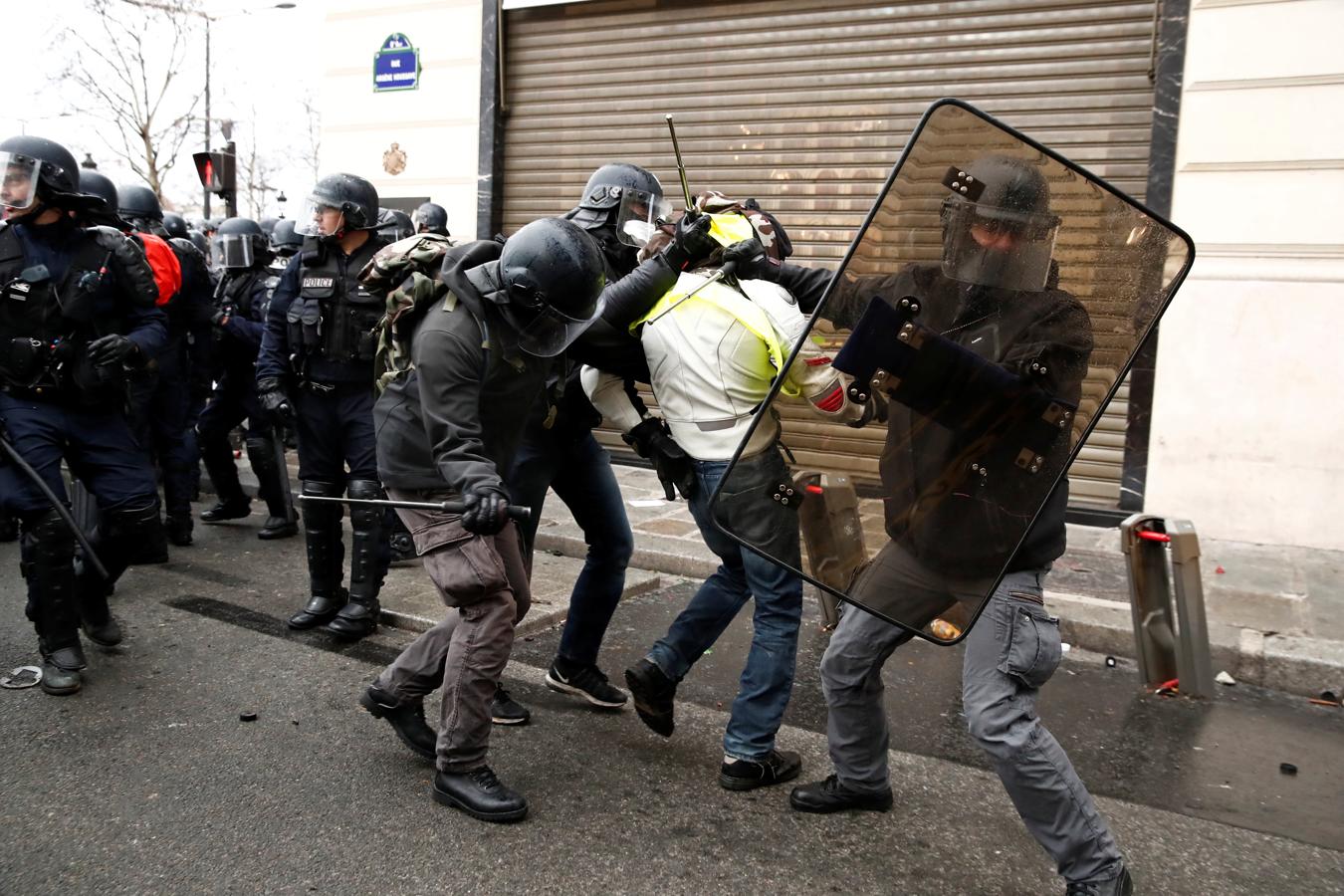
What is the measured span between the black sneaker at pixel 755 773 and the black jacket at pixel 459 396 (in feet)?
3.81

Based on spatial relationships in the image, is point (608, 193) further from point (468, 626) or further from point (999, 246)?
point (999, 246)

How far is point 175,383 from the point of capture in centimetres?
693

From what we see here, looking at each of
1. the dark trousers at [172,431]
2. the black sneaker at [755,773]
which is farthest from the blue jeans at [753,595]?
the dark trousers at [172,431]

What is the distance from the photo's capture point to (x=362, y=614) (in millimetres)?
4988

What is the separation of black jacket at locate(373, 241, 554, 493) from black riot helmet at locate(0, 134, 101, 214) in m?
1.80

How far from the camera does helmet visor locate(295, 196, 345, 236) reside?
16.8 feet

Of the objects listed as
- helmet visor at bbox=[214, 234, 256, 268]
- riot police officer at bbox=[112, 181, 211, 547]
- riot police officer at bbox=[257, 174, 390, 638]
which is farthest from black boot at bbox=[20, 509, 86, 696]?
helmet visor at bbox=[214, 234, 256, 268]

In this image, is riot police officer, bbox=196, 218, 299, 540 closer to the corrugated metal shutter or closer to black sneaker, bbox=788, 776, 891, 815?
the corrugated metal shutter

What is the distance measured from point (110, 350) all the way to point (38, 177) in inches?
26.4

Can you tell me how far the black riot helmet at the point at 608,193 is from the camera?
13.0 ft

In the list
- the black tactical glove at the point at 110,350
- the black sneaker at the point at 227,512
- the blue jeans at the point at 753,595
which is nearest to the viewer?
the blue jeans at the point at 753,595

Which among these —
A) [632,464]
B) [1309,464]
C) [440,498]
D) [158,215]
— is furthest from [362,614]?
[1309,464]

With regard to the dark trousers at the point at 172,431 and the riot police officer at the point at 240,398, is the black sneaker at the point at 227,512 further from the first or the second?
the dark trousers at the point at 172,431

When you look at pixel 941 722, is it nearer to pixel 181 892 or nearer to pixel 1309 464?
pixel 181 892
